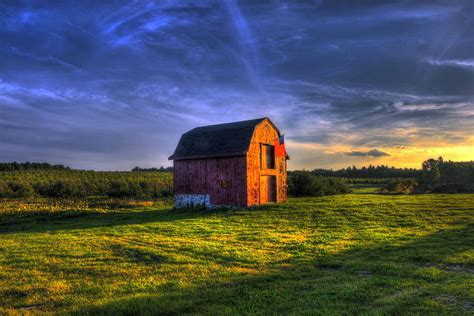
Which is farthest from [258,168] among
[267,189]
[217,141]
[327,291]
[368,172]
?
[368,172]

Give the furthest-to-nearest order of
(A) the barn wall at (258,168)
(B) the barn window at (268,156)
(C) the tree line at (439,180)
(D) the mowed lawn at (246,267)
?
(C) the tree line at (439,180)
(B) the barn window at (268,156)
(A) the barn wall at (258,168)
(D) the mowed lawn at (246,267)

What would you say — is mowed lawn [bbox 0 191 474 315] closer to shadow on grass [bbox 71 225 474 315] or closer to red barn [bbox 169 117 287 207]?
shadow on grass [bbox 71 225 474 315]

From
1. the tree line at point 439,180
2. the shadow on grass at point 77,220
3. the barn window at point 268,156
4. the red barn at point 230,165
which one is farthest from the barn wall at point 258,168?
the tree line at point 439,180

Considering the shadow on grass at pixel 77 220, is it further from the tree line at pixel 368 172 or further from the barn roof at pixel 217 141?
the tree line at pixel 368 172

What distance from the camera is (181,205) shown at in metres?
31.3

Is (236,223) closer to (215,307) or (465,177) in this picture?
(215,307)

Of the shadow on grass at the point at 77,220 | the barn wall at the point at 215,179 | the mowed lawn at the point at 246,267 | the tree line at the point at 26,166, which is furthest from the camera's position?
the tree line at the point at 26,166

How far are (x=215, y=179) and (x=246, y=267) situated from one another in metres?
19.0

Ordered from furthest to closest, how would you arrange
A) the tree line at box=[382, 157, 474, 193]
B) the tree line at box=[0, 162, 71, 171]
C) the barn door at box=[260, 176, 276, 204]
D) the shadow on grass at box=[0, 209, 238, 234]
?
the tree line at box=[0, 162, 71, 171], the tree line at box=[382, 157, 474, 193], the barn door at box=[260, 176, 276, 204], the shadow on grass at box=[0, 209, 238, 234]

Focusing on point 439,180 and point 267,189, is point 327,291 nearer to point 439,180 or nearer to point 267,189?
point 267,189

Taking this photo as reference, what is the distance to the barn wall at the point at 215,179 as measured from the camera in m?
28.3

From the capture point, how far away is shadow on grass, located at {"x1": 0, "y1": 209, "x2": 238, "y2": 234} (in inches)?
835

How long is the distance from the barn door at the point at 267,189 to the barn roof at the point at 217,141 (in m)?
3.67

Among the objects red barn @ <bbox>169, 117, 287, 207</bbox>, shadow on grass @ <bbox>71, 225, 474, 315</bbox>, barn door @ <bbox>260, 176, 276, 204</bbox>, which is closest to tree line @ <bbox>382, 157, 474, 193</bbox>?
barn door @ <bbox>260, 176, 276, 204</bbox>
